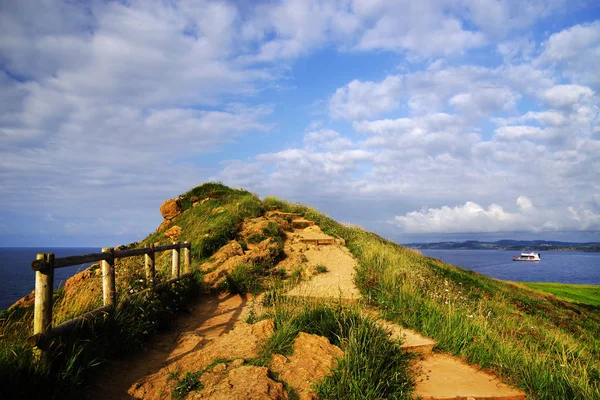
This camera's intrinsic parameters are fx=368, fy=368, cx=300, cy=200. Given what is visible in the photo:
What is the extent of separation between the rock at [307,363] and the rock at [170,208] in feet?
48.8

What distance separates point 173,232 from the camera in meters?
17.4

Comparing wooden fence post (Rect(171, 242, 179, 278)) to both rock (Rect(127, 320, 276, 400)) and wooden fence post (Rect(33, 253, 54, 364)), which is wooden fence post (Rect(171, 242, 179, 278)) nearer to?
rock (Rect(127, 320, 276, 400))

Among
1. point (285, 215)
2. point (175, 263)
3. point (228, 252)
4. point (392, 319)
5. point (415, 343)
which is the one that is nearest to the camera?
point (415, 343)

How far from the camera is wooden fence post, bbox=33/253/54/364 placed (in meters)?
4.81

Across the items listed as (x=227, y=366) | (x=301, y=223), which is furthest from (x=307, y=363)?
(x=301, y=223)

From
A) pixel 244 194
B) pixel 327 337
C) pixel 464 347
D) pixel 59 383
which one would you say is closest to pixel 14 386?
pixel 59 383

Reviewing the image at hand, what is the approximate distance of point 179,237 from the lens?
16641mm

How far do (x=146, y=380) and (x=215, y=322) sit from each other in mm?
3043

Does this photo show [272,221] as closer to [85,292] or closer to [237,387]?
[85,292]

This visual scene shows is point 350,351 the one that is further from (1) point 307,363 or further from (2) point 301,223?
(2) point 301,223

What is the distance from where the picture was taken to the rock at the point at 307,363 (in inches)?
200

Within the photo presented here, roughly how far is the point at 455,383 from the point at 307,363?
2.25m

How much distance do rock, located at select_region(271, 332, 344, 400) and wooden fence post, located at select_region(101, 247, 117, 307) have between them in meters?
3.17

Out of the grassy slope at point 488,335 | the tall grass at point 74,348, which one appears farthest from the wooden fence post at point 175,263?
the grassy slope at point 488,335
